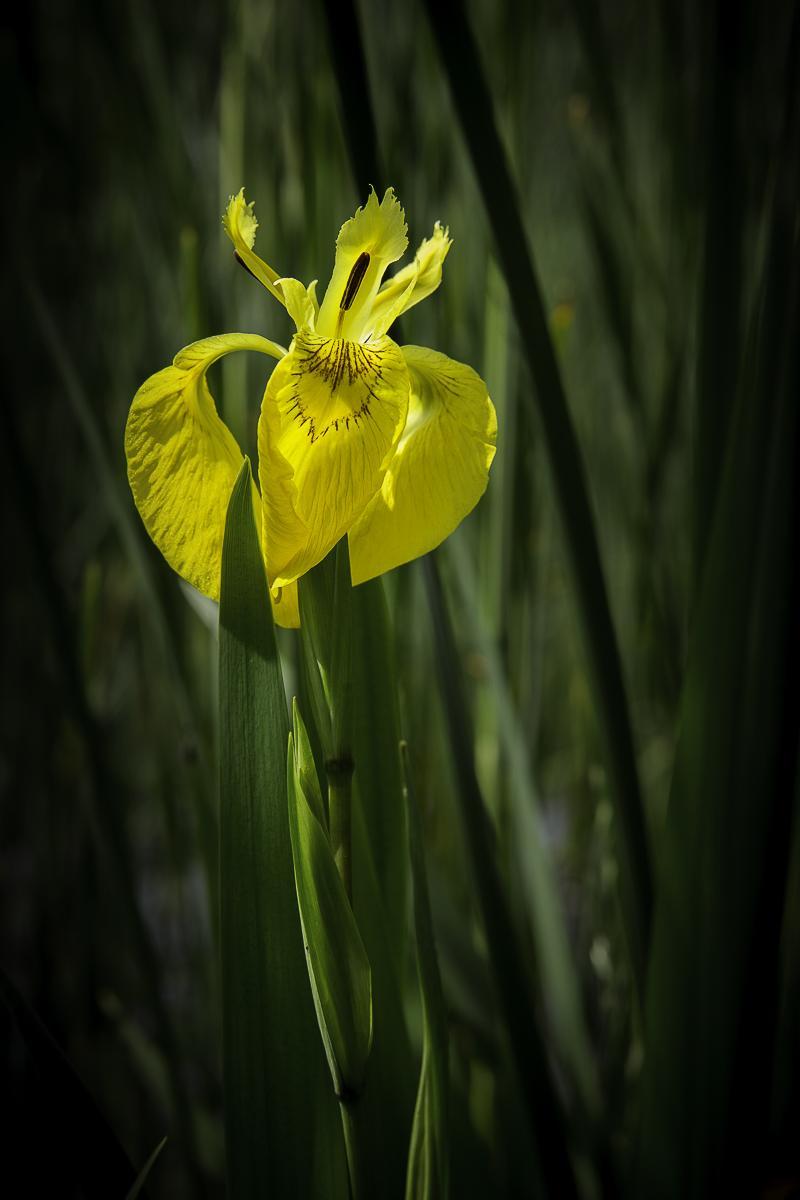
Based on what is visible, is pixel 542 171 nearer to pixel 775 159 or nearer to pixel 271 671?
pixel 775 159

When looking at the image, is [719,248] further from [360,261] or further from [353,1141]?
[353,1141]

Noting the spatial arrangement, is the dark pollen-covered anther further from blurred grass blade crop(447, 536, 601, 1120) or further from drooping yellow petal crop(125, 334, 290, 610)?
blurred grass blade crop(447, 536, 601, 1120)

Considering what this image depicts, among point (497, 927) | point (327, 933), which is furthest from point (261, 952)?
point (497, 927)

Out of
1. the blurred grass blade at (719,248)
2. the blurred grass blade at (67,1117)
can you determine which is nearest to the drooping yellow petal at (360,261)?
the blurred grass blade at (719,248)

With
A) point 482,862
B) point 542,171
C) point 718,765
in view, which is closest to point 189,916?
point 482,862

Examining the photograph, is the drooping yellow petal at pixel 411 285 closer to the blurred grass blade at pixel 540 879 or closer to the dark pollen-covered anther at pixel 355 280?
the dark pollen-covered anther at pixel 355 280

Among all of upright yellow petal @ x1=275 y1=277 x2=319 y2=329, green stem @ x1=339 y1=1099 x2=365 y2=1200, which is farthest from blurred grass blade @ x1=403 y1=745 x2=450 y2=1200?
upright yellow petal @ x1=275 y1=277 x2=319 y2=329

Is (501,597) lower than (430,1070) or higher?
higher
